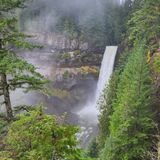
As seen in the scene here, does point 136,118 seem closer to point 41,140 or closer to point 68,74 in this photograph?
point 41,140

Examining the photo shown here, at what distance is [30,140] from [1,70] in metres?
3.91

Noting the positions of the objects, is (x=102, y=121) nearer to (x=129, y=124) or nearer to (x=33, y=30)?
(x=129, y=124)

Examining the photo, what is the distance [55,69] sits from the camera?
6906cm

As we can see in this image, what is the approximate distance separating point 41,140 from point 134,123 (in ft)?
78.1

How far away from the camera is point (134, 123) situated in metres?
33.0

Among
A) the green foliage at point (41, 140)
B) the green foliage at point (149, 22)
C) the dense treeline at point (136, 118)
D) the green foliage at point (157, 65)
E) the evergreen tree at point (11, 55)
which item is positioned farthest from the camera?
the green foliage at point (149, 22)

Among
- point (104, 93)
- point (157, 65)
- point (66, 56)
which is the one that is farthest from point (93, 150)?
point (66, 56)

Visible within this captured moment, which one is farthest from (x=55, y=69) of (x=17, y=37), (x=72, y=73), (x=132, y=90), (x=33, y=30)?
(x=17, y=37)

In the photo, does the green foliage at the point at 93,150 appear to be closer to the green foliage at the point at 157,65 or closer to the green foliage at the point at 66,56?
the green foliage at the point at 157,65

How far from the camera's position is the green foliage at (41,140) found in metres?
9.78

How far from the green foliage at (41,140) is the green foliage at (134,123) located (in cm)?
2201

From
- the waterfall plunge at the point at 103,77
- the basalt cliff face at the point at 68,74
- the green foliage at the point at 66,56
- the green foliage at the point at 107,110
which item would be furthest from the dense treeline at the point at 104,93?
the basalt cliff face at the point at 68,74

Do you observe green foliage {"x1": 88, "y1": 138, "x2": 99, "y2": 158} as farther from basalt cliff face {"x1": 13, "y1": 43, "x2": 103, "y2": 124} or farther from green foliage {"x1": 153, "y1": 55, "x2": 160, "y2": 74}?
basalt cliff face {"x1": 13, "y1": 43, "x2": 103, "y2": 124}

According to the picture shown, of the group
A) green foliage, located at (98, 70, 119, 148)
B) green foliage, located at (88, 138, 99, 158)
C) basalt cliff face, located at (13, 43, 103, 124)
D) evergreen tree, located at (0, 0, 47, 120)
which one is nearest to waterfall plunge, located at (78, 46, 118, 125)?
basalt cliff face, located at (13, 43, 103, 124)
